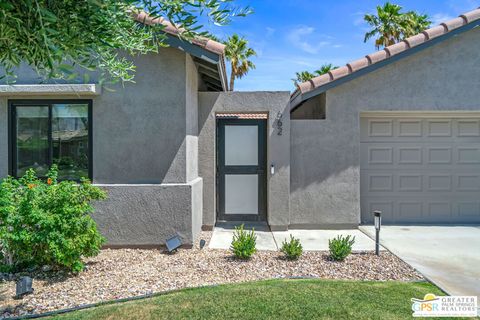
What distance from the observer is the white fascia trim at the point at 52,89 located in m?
7.40

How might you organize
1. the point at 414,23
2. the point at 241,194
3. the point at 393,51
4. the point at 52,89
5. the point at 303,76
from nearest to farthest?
the point at 52,89 < the point at 393,51 < the point at 241,194 < the point at 414,23 < the point at 303,76

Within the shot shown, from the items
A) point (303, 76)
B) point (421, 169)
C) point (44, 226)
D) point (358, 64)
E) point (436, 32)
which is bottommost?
point (44, 226)

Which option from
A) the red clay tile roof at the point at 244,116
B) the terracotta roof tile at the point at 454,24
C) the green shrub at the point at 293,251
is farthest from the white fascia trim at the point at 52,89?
the terracotta roof tile at the point at 454,24

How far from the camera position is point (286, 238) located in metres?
8.78

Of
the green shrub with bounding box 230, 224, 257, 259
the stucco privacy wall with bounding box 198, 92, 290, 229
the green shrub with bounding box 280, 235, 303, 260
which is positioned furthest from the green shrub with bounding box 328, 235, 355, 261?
the stucco privacy wall with bounding box 198, 92, 290, 229

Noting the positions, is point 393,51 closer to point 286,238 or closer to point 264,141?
point 264,141

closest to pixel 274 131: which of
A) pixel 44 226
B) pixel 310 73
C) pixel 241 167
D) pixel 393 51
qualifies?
pixel 241 167

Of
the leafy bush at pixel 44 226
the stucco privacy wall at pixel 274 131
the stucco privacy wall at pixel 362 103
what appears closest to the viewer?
the leafy bush at pixel 44 226

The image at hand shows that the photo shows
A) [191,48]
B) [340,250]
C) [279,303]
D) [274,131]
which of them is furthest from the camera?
[274,131]

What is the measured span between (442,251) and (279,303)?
4.64 m

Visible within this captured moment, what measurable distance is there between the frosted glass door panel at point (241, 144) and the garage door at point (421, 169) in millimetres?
3093

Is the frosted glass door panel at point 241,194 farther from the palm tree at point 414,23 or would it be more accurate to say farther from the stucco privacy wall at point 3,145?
the palm tree at point 414,23

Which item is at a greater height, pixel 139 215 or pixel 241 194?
pixel 241 194

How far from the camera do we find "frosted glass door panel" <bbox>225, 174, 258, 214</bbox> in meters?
10.4
